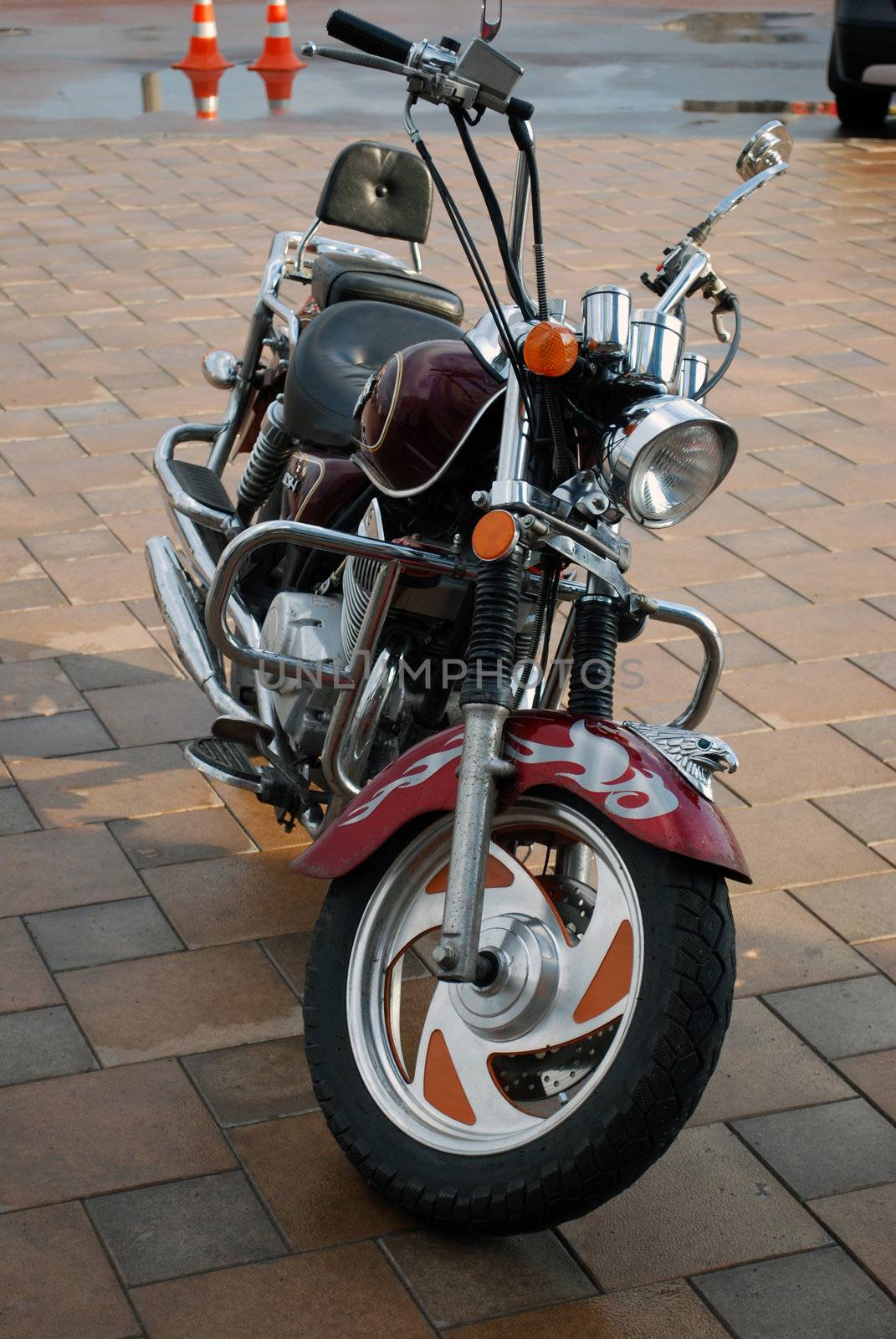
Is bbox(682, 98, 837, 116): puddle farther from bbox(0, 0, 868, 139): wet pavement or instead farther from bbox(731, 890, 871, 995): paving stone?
bbox(731, 890, 871, 995): paving stone

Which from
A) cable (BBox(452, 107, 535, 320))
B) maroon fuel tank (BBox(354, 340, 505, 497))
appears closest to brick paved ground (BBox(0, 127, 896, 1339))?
maroon fuel tank (BBox(354, 340, 505, 497))

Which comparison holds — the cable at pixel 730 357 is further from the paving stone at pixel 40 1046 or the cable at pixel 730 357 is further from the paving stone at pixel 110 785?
the paving stone at pixel 110 785

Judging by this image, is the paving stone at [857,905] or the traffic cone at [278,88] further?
the traffic cone at [278,88]

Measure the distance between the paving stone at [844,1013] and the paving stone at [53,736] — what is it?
5.33 ft

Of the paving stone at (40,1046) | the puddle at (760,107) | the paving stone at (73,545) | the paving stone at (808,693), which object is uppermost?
the paving stone at (40,1046)

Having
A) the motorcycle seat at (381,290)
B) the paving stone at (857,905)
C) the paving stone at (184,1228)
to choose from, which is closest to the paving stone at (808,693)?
the paving stone at (857,905)

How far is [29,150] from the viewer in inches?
368

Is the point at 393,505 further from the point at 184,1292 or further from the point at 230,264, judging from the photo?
the point at 230,264

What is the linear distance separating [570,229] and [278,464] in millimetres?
4640

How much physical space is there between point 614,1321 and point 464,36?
1303 centimetres

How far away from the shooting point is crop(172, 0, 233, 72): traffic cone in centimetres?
1212

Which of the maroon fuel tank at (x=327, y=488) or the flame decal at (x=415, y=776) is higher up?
the maroon fuel tank at (x=327, y=488)

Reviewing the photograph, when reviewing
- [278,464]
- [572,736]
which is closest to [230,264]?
[278,464]

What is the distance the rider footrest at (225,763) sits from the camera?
326 cm
